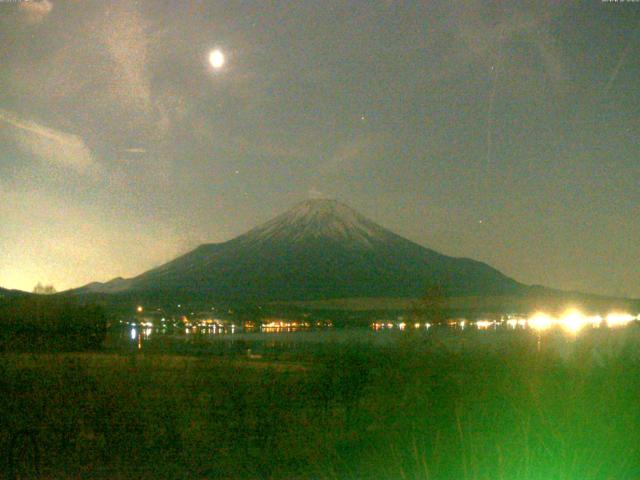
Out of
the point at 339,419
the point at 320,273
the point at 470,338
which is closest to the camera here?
the point at 339,419

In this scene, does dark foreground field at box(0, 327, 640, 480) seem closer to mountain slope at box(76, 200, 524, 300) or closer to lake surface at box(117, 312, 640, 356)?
lake surface at box(117, 312, 640, 356)

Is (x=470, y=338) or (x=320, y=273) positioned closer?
(x=470, y=338)

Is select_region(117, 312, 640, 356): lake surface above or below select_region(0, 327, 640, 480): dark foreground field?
above

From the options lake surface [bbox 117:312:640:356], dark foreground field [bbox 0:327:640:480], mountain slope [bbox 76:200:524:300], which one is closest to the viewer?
dark foreground field [bbox 0:327:640:480]

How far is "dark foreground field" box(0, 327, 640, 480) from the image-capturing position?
11008 millimetres

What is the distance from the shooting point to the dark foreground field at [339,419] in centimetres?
1101

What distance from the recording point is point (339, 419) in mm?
14734

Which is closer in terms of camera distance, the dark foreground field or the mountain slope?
the dark foreground field

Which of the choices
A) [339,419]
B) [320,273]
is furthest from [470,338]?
[320,273]

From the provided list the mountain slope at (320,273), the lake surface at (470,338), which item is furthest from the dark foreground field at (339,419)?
the mountain slope at (320,273)

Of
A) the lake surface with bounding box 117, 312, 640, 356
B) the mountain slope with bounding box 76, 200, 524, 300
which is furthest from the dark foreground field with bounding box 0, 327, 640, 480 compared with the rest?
the mountain slope with bounding box 76, 200, 524, 300

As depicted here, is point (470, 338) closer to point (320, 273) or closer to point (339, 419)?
point (339, 419)

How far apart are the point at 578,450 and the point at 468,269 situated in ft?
301

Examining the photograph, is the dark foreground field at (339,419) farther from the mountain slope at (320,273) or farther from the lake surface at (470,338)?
the mountain slope at (320,273)
